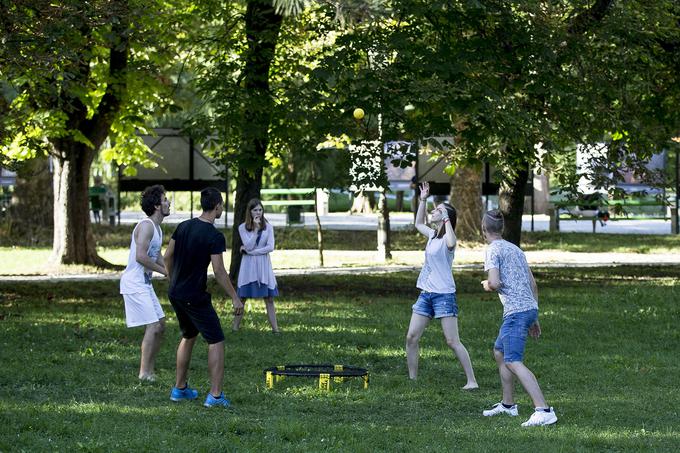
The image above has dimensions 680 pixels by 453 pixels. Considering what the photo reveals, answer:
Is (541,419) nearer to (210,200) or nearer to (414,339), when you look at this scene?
(414,339)

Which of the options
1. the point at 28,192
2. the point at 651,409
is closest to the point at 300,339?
the point at 651,409

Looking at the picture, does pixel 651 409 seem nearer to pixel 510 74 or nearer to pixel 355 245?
pixel 510 74

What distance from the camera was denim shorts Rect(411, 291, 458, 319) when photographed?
11.2 m

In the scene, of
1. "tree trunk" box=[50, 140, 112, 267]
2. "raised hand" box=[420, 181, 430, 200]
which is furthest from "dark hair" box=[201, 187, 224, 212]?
"tree trunk" box=[50, 140, 112, 267]

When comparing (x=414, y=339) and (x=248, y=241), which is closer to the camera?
(x=414, y=339)

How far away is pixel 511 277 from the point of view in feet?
30.9

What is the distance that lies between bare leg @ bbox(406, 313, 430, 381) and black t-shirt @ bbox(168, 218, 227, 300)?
2334mm

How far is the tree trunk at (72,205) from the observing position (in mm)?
23938

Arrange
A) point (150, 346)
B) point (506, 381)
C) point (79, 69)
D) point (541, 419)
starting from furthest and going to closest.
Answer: point (79, 69), point (150, 346), point (506, 381), point (541, 419)

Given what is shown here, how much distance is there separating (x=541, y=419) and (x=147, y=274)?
12.8 feet

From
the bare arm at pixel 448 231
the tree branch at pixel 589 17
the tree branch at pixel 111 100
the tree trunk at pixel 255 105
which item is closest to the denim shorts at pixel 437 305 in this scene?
the bare arm at pixel 448 231

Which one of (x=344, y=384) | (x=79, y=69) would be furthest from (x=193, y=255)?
(x=79, y=69)

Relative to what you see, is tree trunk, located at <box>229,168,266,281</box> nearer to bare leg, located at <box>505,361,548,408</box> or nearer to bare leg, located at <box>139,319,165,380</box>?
bare leg, located at <box>139,319,165,380</box>

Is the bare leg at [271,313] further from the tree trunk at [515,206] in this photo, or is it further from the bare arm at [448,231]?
the tree trunk at [515,206]
